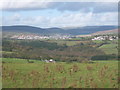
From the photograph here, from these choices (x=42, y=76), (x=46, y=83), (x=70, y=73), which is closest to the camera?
(x=46, y=83)

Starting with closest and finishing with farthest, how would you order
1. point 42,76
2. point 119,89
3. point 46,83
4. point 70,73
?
1. point 119,89
2. point 46,83
3. point 42,76
4. point 70,73

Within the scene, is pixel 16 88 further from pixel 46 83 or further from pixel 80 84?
pixel 80 84

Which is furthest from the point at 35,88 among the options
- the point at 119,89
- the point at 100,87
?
the point at 119,89

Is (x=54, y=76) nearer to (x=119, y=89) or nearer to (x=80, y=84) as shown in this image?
(x=80, y=84)

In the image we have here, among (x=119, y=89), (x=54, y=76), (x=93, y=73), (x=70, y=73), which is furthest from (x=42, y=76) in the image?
(x=119, y=89)

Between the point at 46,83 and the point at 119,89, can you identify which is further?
the point at 46,83

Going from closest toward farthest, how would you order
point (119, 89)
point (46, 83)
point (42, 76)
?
point (119, 89)
point (46, 83)
point (42, 76)

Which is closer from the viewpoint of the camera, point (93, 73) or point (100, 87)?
point (100, 87)

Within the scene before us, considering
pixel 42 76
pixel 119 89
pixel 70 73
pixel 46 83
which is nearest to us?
pixel 119 89
